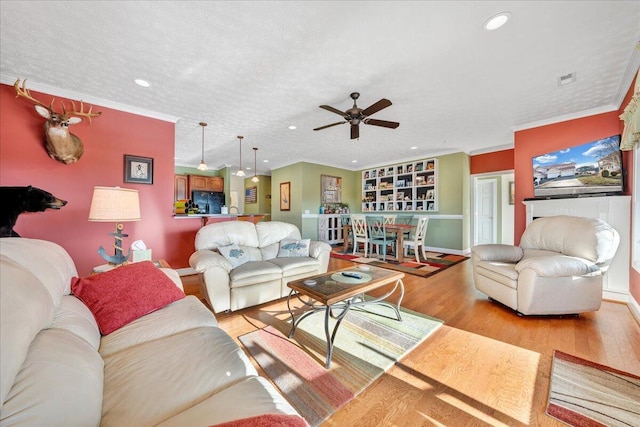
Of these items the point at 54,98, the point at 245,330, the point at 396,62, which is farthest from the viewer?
the point at 54,98

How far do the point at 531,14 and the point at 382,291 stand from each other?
291 cm

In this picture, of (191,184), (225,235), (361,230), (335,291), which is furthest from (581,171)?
(191,184)

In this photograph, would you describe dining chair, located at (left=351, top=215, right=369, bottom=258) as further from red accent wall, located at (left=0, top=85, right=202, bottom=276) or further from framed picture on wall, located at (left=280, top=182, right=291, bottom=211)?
red accent wall, located at (left=0, top=85, right=202, bottom=276)

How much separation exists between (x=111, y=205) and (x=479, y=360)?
10.0 ft

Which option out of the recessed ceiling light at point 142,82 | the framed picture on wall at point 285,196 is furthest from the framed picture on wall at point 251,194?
the recessed ceiling light at point 142,82

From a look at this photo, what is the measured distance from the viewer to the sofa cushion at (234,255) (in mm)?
2680

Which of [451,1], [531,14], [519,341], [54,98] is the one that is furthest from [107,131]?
[519,341]

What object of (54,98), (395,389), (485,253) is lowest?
(395,389)

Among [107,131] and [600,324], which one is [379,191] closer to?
[600,324]

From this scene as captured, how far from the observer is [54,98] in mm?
2826

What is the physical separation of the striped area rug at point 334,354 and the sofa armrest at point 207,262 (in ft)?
2.47

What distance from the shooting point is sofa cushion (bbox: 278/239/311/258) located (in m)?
3.20

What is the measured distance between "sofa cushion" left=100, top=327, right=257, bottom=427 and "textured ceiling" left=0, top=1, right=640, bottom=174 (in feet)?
7.13

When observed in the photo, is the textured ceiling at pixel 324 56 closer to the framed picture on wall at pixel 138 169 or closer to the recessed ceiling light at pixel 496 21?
the recessed ceiling light at pixel 496 21
